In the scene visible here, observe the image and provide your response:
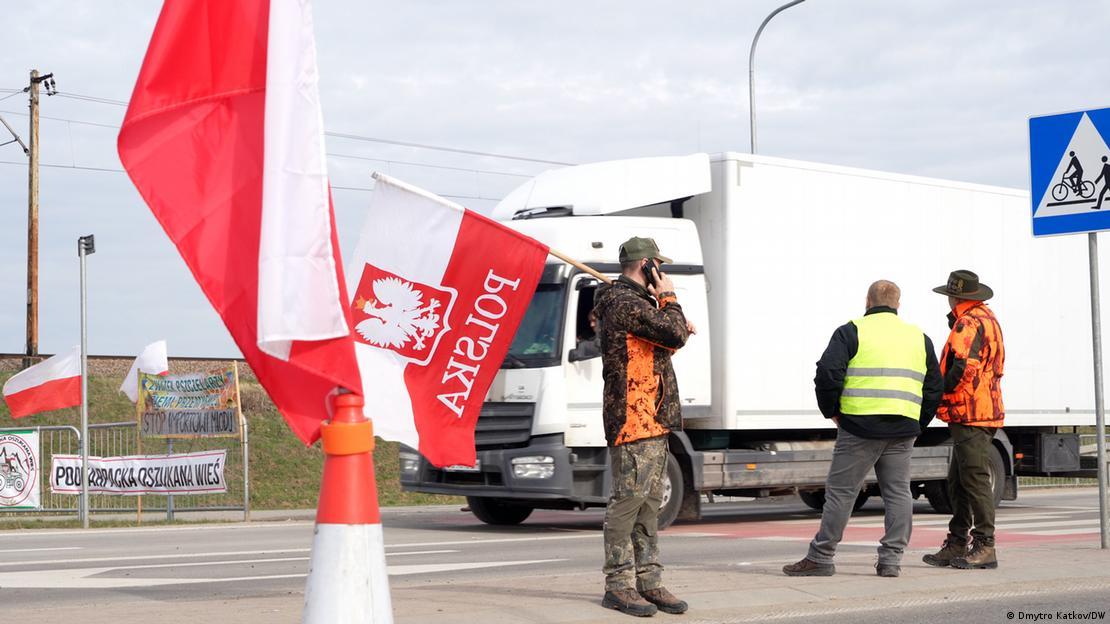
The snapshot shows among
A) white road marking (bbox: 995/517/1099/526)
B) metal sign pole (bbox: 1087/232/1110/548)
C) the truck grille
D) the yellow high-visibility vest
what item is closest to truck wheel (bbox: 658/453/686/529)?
the truck grille

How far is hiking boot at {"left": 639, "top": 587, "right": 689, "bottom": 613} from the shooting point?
728 cm

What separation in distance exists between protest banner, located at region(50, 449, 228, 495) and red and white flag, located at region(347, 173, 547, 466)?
1210cm

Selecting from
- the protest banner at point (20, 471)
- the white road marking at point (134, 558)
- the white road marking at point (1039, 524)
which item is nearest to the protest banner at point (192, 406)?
the protest banner at point (20, 471)

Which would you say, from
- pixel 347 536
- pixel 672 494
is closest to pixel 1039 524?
pixel 672 494

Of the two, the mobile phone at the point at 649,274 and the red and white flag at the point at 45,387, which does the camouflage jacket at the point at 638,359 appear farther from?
the red and white flag at the point at 45,387

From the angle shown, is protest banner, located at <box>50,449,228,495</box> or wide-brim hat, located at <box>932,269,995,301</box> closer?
wide-brim hat, located at <box>932,269,995,301</box>

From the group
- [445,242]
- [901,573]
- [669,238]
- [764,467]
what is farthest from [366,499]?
[764,467]

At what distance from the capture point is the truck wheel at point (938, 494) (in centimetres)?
1791

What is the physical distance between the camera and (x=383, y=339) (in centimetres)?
640

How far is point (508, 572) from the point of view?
33.5 feet

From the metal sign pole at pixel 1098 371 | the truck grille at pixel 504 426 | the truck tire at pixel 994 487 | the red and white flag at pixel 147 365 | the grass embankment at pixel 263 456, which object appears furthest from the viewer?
the grass embankment at pixel 263 456

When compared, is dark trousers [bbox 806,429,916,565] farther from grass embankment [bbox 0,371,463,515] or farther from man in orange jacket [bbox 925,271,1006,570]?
grass embankment [bbox 0,371,463,515]

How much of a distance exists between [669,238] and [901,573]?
20.1 ft

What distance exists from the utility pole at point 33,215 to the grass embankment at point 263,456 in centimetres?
349
